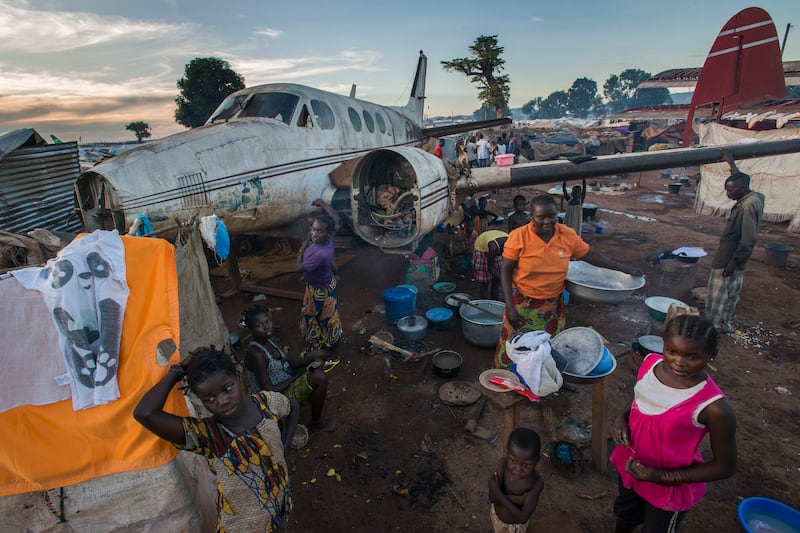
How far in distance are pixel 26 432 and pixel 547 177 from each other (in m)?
7.68

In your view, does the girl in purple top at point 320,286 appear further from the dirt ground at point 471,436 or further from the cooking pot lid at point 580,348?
the cooking pot lid at point 580,348

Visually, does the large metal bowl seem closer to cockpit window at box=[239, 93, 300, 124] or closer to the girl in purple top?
the girl in purple top

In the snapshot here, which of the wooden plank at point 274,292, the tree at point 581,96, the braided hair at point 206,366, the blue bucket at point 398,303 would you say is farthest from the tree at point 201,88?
the tree at point 581,96

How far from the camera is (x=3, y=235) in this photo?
9.46 ft

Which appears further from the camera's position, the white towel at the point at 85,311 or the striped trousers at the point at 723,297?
the striped trousers at the point at 723,297

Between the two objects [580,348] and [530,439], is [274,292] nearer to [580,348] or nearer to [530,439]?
[580,348]

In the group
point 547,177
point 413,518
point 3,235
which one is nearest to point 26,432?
point 3,235

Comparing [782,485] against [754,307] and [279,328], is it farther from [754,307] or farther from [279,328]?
[279,328]

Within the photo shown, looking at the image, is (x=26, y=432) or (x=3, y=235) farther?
(x=3, y=235)

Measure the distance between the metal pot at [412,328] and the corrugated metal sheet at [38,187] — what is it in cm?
555

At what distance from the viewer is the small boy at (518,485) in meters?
2.48

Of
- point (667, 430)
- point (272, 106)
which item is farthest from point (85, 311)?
point (272, 106)

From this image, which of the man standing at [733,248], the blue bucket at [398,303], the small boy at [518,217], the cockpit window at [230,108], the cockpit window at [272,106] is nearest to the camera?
the man standing at [733,248]

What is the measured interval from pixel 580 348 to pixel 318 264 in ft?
10.9
